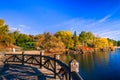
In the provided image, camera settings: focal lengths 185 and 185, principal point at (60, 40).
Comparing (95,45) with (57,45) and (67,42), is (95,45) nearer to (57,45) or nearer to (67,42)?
(67,42)

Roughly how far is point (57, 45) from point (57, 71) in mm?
66117

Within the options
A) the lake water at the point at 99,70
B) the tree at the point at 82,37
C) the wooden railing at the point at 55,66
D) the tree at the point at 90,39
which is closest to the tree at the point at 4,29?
the lake water at the point at 99,70

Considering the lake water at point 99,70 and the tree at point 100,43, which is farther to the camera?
the tree at point 100,43

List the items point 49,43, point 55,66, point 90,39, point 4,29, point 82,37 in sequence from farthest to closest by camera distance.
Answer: point 90,39 < point 82,37 < point 49,43 < point 4,29 < point 55,66

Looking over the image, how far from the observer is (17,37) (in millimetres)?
75188

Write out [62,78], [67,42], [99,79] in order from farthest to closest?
1. [67,42]
2. [99,79]
3. [62,78]

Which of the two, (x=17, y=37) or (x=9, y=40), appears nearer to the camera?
(x=9, y=40)

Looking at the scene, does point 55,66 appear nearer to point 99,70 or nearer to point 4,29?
point 99,70

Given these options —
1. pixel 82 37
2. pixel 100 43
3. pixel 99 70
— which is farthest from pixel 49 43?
pixel 100 43

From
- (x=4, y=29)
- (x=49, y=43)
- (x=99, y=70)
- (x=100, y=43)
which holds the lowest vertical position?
(x=99, y=70)

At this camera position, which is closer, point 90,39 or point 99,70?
point 99,70

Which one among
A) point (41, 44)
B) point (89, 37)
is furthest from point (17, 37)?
point (89, 37)

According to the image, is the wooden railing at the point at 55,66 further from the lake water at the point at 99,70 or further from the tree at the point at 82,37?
the tree at the point at 82,37

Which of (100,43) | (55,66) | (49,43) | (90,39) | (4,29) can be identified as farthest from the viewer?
(100,43)
